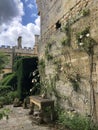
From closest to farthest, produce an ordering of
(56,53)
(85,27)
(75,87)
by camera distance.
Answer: (85,27) → (75,87) → (56,53)

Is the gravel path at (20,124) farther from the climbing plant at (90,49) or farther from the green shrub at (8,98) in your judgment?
the green shrub at (8,98)

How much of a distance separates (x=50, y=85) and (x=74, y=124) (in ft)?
10.7

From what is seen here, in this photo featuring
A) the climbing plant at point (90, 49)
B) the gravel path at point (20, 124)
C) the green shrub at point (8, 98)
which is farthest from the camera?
the green shrub at point (8, 98)

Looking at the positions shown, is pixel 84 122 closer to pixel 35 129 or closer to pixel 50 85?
pixel 35 129

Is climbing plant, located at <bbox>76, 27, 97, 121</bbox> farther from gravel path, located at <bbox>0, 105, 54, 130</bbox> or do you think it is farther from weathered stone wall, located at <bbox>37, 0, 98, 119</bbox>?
gravel path, located at <bbox>0, 105, 54, 130</bbox>

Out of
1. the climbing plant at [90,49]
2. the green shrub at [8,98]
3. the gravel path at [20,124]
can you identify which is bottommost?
the gravel path at [20,124]

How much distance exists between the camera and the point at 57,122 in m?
7.21

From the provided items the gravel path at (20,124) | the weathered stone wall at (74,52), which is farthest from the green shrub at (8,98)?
the gravel path at (20,124)

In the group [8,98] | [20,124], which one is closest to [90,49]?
[20,124]

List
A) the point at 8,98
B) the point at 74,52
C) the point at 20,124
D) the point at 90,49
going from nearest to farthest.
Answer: the point at 90,49, the point at 74,52, the point at 20,124, the point at 8,98

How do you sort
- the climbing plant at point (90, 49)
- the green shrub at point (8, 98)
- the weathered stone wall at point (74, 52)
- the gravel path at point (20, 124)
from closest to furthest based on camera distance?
1. the climbing plant at point (90, 49)
2. the weathered stone wall at point (74, 52)
3. the gravel path at point (20, 124)
4. the green shrub at point (8, 98)

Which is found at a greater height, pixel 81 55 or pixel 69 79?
pixel 81 55

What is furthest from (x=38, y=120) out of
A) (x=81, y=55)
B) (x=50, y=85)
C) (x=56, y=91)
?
(x=81, y=55)

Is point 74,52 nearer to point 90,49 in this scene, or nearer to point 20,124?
point 90,49
